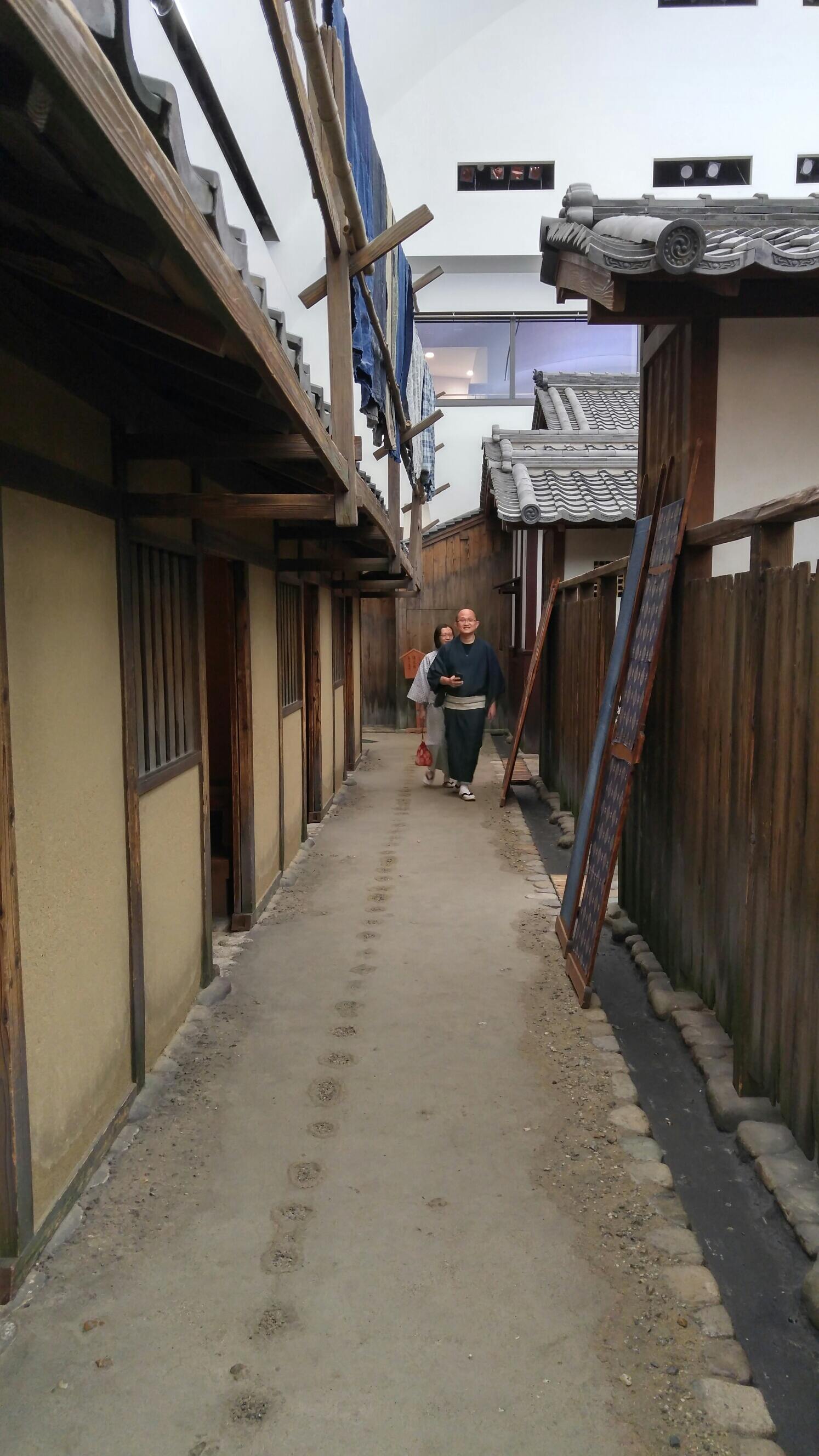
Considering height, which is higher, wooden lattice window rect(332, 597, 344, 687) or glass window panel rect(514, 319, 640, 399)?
glass window panel rect(514, 319, 640, 399)

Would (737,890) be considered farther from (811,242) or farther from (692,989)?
(811,242)

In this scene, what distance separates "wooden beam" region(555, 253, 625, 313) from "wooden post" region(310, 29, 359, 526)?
1.12 m

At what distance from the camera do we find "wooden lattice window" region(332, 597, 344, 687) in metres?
10.6

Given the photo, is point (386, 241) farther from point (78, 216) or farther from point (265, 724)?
point (265, 724)

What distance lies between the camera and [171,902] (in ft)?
13.4

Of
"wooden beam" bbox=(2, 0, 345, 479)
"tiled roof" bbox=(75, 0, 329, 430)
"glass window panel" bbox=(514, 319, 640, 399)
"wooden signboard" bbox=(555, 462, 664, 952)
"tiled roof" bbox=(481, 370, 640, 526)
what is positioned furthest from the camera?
"glass window panel" bbox=(514, 319, 640, 399)

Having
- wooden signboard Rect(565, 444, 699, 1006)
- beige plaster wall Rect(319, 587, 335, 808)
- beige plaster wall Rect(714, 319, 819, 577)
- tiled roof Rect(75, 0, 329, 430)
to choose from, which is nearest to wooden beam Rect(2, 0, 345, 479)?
tiled roof Rect(75, 0, 329, 430)

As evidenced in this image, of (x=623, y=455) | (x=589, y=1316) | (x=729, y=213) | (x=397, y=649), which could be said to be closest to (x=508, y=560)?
(x=397, y=649)

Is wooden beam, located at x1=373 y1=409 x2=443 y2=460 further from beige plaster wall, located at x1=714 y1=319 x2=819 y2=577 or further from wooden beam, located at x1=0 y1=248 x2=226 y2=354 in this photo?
wooden beam, located at x1=0 y1=248 x2=226 y2=354

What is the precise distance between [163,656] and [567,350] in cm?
1766

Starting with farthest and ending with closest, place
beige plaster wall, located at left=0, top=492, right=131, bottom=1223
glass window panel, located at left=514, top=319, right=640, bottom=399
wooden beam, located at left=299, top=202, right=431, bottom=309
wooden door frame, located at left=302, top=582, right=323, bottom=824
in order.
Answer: glass window panel, located at left=514, top=319, right=640, bottom=399 → wooden door frame, located at left=302, top=582, right=323, bottom=824 → wooden beam, located at left=299, top=202, right=431, bottom=309 → beige plaster wall, located at left=0, top=492, right=131, bottom=1223

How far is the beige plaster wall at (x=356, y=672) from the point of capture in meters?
12.9

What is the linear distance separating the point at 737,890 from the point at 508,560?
13.1 m

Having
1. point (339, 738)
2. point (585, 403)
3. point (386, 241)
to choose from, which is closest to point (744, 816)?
point (386, 241)
